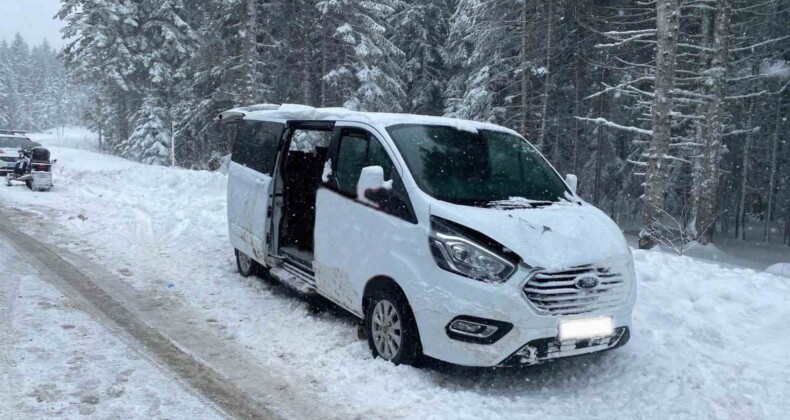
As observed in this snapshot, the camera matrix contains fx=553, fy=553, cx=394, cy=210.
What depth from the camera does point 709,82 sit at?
54.5ft

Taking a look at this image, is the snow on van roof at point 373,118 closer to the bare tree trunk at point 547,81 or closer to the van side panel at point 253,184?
the van side panel at point 253,184

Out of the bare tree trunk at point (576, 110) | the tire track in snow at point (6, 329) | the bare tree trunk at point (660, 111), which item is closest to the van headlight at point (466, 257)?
the tire track in snow at point (6, 329)

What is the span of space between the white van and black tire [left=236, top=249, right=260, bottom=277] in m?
1.28

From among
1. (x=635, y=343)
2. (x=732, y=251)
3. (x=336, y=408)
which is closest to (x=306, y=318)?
(x=336, y=408)

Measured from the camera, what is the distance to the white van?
4.16m

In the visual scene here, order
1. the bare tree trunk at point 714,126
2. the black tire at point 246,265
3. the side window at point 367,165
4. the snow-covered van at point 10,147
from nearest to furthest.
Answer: the side window at point 367,165, the black tire at point 246,265, the bare tree trunk at point 714,126, the snow-covered van at point 10,147

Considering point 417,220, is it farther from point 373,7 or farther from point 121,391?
point 373,7

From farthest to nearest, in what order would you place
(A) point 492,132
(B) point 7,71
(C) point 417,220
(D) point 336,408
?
(B) point 7,71 → (A) point 492,132 → (C) point 417,220 → (D) point 336,408

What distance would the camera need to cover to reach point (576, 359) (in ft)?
16.6

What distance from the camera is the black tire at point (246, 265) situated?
305 inches

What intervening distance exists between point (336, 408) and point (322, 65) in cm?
2357

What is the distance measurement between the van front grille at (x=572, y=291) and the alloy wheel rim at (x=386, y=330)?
1172 millimetres

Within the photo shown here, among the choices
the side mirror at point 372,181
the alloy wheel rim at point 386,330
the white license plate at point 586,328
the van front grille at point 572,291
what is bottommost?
the alloy wheel rim at point 386,330

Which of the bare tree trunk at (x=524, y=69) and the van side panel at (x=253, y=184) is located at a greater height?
the bare tree trunk at (x=524, y=69)
